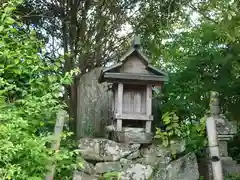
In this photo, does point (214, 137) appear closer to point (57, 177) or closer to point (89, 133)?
point (57, 177)

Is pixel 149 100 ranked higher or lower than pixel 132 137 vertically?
higher

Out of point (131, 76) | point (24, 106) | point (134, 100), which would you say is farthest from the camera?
point (134, 100)

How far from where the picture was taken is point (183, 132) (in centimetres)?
670

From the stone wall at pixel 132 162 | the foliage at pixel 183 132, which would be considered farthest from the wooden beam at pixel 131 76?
the stone wall at pixel 132 162

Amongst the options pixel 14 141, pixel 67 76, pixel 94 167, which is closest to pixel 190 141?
pixel 94 167

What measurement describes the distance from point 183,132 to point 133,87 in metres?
1.28

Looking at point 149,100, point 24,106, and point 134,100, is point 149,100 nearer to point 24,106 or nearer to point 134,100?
point 134,100

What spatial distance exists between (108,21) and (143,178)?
4.42m

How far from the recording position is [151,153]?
238 inches

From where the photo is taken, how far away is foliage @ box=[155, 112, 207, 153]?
614 cm

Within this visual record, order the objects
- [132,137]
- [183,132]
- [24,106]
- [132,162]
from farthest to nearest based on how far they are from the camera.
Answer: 1. [183,132]
2. [132,137]
3. [132,162]
4. [24,106]

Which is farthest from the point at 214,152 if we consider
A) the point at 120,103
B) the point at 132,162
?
the point at 120,103

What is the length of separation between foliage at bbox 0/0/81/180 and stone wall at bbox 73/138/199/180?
2.03 meters

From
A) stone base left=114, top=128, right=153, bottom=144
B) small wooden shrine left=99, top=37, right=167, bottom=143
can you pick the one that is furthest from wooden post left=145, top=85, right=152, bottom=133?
stone base left=114, top=128, right=153, bottom=144
